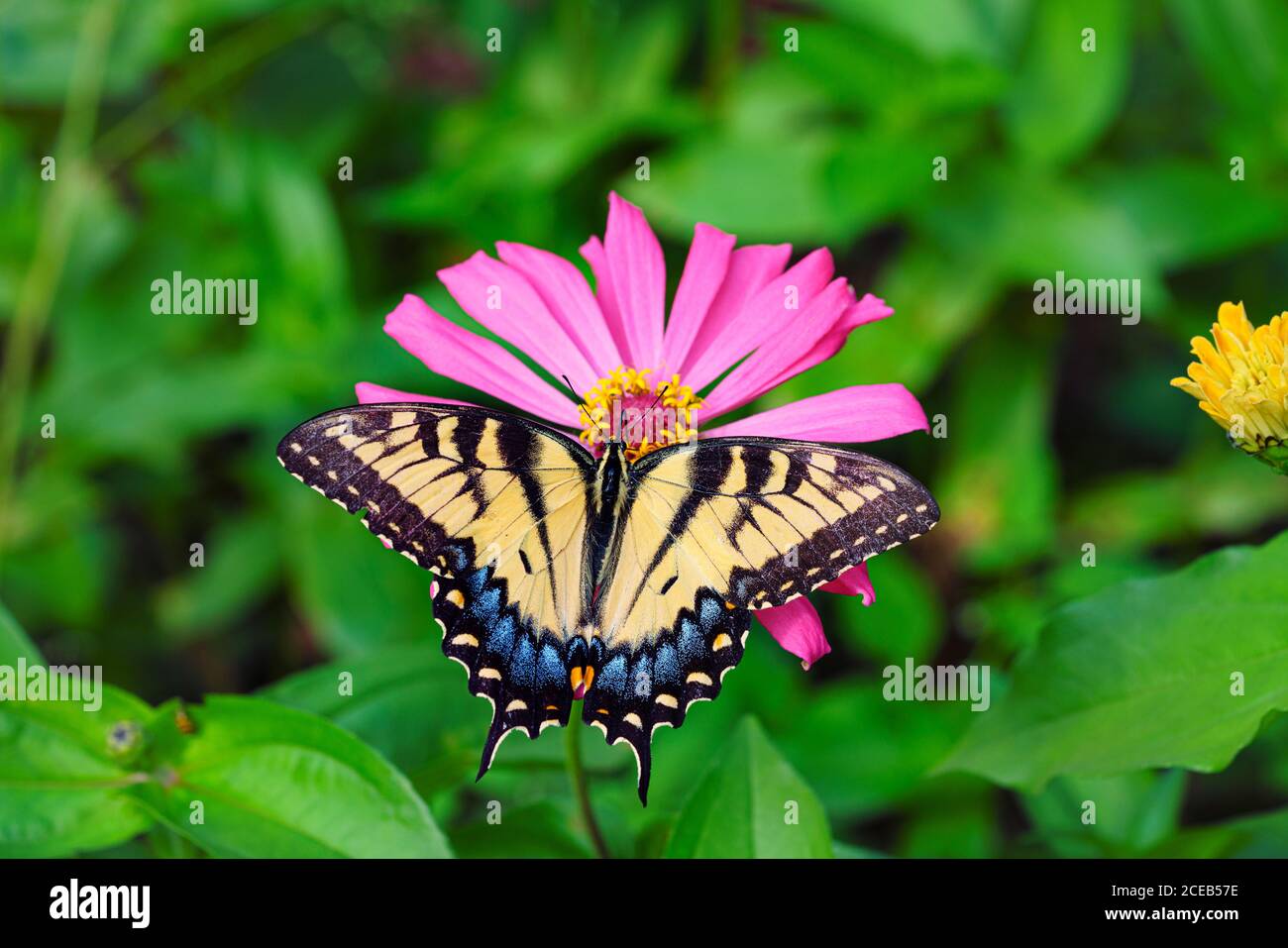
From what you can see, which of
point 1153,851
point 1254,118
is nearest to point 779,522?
point 1153,851

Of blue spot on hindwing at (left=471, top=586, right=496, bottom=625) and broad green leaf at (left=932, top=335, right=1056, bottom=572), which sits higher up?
broad green leaf at (left=932, top=335, right=1056, bottom=572)

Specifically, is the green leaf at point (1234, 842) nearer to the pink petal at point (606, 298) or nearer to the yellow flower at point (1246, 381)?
the yellow flower at point (1246, 381)

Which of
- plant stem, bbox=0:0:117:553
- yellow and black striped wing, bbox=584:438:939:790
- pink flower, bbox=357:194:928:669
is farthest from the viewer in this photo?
plant stem, bbox=0:0:117:553

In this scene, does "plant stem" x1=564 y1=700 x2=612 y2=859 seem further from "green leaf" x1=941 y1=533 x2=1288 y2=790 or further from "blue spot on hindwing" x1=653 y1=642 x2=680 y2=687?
"green leaf" x1=941 y1=533 x2=1288 y2=790

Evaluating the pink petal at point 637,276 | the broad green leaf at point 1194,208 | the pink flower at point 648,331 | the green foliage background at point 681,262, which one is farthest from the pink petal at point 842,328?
the broad green leaf at point 1194,208

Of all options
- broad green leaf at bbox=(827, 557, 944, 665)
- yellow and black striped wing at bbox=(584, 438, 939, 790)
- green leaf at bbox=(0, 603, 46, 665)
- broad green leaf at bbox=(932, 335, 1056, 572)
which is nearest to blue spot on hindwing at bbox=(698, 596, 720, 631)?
yellow and black striped wing at bbox=(584, 438, 939, 790)
